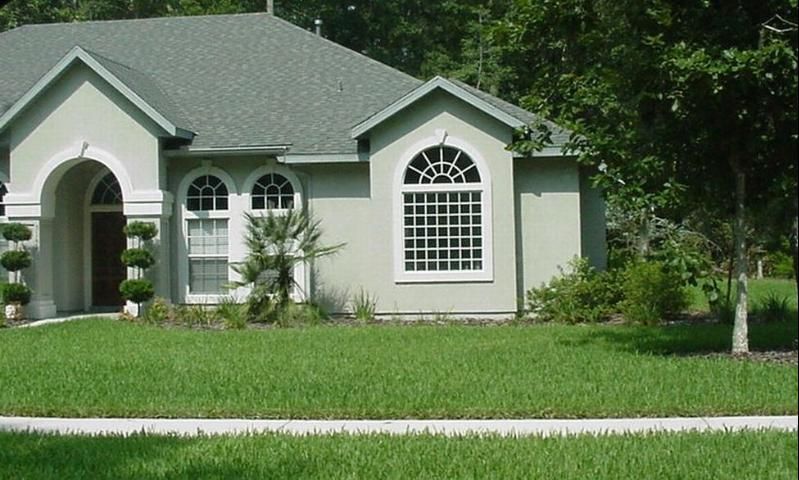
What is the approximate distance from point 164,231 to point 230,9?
1889 cm

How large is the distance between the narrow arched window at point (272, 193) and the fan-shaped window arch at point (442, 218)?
2680mm

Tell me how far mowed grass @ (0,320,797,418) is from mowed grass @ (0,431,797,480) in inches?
32.4

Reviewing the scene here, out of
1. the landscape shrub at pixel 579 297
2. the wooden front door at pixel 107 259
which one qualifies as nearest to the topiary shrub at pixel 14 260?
the wooden front door at pixel 107 259

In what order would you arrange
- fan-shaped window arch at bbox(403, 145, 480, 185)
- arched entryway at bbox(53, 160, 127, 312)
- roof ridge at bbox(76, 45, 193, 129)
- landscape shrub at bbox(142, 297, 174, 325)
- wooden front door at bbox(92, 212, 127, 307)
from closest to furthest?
landscape shrub at bbox(142, 297, 174, 325)
fan-shaped window arch at bbox(403, 145, 480, 185)
roof ridge at bbox(76, 45, 193, 129)
arched entryway at bbox(53, 160, 127, 312)
wooden front door at bbox(92, 212, 127, 307)

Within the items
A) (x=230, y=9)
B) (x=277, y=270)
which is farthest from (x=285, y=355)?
(x=230, y=9)

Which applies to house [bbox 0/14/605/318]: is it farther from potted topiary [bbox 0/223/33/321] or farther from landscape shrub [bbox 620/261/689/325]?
landscape shrub [bbox 620/261/689/325]

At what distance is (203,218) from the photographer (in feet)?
68.5

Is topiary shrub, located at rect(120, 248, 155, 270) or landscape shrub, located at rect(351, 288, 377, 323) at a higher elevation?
topiary shrub, located at rect(120, 248, 155, 270)

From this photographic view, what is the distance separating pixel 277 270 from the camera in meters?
19.3

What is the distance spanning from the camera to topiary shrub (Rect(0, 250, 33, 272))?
19766 mm

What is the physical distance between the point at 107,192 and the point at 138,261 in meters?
3.75

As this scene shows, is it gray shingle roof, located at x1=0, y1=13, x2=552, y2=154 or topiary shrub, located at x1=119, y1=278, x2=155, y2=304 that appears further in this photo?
gray shingle roof, located at x1=0, y1=13, x2=552, y2=154

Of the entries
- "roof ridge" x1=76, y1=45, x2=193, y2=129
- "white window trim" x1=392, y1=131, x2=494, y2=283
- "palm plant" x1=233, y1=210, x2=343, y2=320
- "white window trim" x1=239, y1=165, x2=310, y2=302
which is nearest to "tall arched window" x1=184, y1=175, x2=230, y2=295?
"white window trim" x1=239, y1=165, x2=310, y2=302

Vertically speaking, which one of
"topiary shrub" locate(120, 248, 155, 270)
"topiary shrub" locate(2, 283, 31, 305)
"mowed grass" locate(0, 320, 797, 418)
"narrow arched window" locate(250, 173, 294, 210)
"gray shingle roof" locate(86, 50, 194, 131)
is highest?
"gray shingle roof" locate(86, 50, 194, 131)
